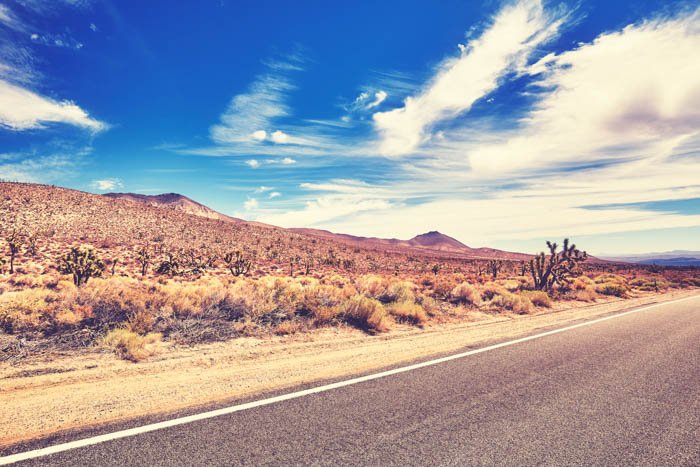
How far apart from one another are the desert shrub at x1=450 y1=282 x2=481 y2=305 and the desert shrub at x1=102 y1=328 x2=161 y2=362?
439 inches

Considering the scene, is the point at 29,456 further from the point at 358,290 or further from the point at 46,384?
the point at 358,290

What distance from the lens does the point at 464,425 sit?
3977mm

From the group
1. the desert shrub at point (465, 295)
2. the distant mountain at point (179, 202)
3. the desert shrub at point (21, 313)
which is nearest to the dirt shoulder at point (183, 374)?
the desert shrub at point (21, 313)

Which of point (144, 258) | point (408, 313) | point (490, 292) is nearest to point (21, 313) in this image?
point (408, 313)

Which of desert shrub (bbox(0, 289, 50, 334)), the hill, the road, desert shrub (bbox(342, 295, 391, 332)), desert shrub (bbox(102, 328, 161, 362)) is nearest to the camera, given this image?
the road

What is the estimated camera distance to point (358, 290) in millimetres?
14461

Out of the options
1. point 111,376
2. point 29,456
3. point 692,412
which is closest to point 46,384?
point 111,376

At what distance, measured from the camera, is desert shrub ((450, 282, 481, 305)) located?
1457cm

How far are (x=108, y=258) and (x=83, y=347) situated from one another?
33.3 meters

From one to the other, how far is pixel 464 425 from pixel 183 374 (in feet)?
14.3

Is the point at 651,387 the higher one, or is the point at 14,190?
the point at 14,190

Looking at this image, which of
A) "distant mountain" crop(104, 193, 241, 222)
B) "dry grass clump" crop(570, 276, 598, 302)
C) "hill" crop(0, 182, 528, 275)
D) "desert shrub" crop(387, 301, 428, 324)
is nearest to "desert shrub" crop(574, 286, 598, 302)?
"dry grass clump" crop(570, 276, 598, 302)

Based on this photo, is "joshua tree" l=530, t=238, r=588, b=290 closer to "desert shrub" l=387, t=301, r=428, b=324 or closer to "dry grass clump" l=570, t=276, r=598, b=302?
"dry grass clump" l=570, t=276, r=598, b=302

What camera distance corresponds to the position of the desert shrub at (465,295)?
14570mm
